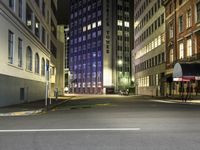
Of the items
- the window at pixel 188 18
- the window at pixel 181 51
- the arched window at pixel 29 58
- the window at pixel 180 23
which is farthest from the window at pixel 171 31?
the arched window at pixel 29 58

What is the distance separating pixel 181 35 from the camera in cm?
6197

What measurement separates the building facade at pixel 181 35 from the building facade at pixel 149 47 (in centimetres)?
464

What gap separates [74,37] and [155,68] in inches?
3696

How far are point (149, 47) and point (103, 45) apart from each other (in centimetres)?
6057

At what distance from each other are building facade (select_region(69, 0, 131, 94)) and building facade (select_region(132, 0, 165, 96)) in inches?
1507

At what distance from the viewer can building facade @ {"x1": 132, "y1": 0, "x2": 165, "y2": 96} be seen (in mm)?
79969

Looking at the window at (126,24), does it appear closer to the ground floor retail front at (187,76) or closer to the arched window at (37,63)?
the ground floor retail front at (187,76)

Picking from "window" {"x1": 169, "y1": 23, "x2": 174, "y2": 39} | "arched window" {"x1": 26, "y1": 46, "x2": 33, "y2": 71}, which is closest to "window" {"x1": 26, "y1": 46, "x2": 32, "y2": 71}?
"arched window" {"x1": 26, "y1": 46, "x2": 33, "y2": 71}

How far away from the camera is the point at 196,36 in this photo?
5450cm

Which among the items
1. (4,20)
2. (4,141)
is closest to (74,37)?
(4,20)

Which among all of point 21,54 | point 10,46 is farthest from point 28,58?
point 10,46

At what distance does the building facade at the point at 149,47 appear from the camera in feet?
262

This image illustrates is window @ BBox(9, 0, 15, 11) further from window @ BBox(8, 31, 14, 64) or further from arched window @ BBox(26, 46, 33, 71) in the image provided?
arched window @ BBox(26, 46, 33, 71)

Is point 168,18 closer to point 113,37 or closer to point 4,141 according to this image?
point 4,141
